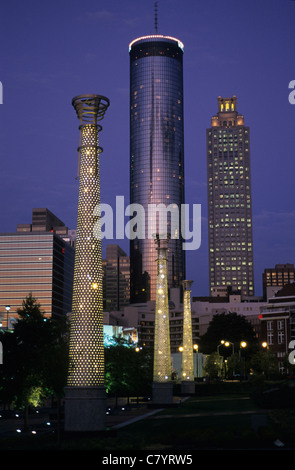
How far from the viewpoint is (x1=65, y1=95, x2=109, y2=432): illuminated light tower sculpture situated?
109 ft

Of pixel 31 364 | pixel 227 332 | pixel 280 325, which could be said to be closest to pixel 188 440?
pixel 31 364

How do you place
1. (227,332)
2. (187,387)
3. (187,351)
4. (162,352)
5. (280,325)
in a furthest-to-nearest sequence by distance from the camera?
(227,332) < (280,325) < (187,387) < (187,351) < (162,352)

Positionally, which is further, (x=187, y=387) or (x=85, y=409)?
(x=187, y=387)

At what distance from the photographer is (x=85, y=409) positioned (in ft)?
108

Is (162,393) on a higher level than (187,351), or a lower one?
lower

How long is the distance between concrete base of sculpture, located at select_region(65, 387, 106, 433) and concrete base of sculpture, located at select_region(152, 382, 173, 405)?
96.6 ft

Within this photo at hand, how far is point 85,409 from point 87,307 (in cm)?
542

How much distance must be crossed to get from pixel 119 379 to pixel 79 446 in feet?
156

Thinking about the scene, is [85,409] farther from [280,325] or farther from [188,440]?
[280,325]

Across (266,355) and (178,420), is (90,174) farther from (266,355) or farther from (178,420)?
(266,355)

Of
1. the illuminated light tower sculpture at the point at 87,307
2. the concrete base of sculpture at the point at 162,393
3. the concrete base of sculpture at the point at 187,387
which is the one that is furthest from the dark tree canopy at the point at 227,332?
the illuminated light tower sculpture at the point at 87,307

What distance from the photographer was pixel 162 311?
6438 centimetres

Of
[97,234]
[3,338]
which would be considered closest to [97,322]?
[97,234]

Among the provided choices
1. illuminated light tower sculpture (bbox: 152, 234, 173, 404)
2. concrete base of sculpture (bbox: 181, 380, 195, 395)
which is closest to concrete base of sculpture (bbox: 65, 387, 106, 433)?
illuminated light tower sculpture (bbox: 152, 234, 173, 404)
